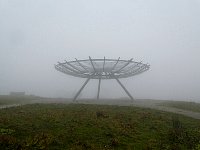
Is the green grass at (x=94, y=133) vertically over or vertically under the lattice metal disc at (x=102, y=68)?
under

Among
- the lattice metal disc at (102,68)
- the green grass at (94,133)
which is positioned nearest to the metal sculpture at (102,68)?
the lattice metal disc at (102,68)

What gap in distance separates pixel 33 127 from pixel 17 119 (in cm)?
239

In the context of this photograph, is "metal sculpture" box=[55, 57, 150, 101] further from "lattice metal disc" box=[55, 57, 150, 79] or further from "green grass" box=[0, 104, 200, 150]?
"green grass" box=[0, 104, 200, 150]

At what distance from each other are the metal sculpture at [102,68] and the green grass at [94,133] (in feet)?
68.7

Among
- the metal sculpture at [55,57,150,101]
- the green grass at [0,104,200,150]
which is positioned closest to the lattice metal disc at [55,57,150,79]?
the metal sculpture at [55,57,150,101]

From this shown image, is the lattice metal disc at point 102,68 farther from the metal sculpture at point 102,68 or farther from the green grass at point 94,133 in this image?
the green grass at point 94,133

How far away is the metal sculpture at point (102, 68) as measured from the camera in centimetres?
4050

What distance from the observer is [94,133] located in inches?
613

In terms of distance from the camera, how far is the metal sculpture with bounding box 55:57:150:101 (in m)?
40.5

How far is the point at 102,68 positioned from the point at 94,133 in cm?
2725

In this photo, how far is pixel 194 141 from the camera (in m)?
15.4

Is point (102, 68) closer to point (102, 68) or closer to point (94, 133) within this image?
point (102, 68)

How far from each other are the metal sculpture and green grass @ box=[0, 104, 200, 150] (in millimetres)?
20929

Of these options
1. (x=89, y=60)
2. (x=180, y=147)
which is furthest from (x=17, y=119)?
(x=89, y=60)
